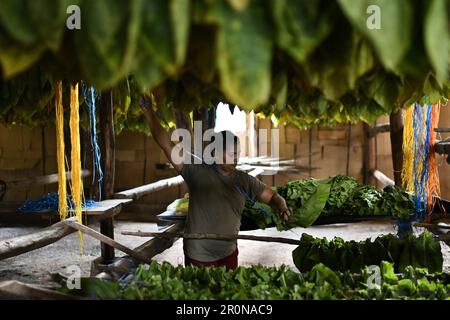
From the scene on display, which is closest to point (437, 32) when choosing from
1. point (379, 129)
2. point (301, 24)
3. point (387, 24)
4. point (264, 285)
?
point (387, 24)

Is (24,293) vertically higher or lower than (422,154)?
lower

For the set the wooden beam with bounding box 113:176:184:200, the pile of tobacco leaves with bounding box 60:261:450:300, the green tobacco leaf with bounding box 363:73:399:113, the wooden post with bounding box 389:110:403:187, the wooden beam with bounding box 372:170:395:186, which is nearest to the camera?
the green tobacco leaf with bounding box 363:73:399:113

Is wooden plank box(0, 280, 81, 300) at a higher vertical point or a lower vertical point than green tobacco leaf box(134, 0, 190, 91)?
lower

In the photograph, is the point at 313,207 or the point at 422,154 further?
the point at 313,207

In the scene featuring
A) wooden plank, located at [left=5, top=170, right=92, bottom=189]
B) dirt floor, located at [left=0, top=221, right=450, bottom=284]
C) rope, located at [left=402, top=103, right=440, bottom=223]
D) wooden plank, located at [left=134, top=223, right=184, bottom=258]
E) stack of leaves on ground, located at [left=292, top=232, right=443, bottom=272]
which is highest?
rope, located at [left=402, top=103, right=440, bottom=223]

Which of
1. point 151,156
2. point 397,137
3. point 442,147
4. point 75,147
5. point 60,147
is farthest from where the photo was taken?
point 151,156

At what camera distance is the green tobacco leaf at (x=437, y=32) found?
71 centimetres

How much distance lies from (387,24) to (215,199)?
2636mm

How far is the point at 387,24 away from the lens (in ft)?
2.38

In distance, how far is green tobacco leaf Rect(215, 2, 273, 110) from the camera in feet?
2.28

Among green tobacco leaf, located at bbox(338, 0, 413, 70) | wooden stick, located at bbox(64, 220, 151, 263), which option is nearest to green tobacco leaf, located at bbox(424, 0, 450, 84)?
green tobacco leaf, located at bbox(338, 0, 413, 70)

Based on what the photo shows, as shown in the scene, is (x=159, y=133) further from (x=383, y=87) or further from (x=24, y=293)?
(x=383, y=87)

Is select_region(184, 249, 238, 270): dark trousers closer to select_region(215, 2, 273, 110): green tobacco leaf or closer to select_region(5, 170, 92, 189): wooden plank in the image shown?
select_region(5, 170, 92, 189): wooden plank

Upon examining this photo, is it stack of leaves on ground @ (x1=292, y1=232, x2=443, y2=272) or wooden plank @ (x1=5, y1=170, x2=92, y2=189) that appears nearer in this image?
stack of leaves on ground @ (x1=292, y1=232, x2=443, y2=272)
